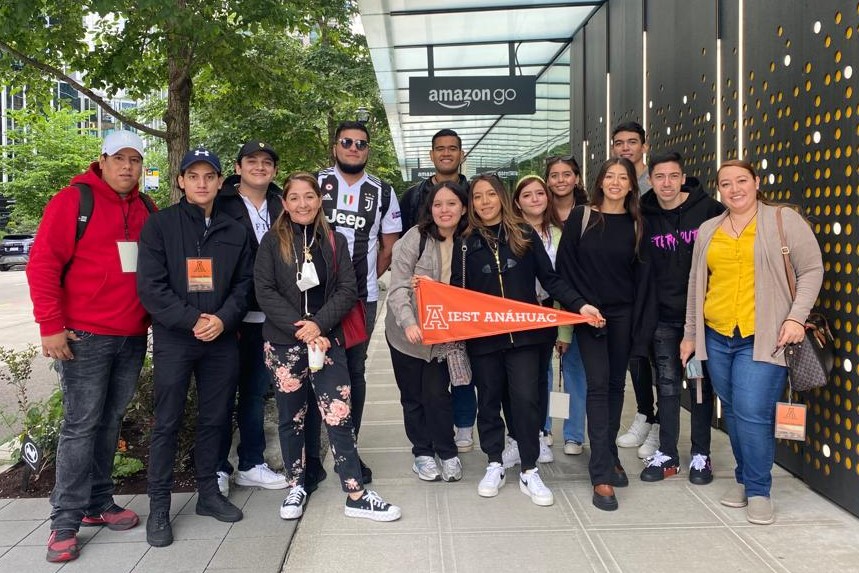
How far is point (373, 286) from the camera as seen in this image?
482 cm

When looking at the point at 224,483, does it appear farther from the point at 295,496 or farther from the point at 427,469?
the point at 427,469

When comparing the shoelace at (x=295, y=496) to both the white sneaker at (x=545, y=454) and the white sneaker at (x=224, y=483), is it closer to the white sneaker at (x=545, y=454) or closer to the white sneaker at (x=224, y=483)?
the white sneaker at (x=224, y=483)

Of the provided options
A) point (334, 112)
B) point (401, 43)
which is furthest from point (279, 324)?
point (334, 112)

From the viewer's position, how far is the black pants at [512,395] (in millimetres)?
4320

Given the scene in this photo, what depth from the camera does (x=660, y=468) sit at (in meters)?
4.64

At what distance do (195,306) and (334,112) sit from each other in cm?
1152

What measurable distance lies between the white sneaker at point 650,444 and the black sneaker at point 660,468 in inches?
12.5

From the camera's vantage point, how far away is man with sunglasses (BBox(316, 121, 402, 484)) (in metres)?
4.62

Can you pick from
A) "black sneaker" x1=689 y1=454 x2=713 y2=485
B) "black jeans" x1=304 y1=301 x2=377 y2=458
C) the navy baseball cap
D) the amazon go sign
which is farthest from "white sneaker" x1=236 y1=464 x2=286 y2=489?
the amazon go sign

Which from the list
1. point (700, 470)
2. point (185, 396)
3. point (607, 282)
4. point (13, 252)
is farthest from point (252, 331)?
point (13, 252)

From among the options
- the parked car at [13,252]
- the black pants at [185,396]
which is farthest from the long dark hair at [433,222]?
the parked car at [13,252]

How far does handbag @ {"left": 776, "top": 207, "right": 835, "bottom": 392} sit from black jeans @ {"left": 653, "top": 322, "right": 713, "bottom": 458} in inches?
29.3

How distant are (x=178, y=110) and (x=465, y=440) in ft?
13.3

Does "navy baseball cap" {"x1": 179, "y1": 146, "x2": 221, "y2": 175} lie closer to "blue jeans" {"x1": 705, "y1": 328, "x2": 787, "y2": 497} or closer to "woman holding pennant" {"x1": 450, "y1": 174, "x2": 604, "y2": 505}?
"woman holding pennant" {"x1": 450, "y1": 174, "x2": 604, "y2": 505}
